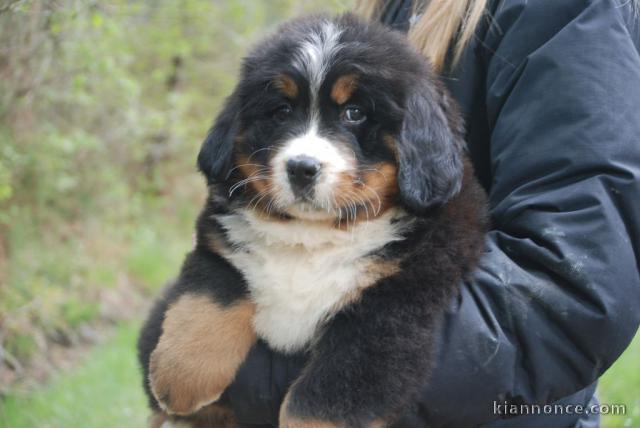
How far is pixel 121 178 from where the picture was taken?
31.4 ft

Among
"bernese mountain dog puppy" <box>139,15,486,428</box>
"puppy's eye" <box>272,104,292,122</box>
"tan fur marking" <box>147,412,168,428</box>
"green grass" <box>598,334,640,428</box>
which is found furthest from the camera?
"green grass" <box>598,334,640,428</box>

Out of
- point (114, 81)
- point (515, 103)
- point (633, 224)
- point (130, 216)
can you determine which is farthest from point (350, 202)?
point (130, 216)

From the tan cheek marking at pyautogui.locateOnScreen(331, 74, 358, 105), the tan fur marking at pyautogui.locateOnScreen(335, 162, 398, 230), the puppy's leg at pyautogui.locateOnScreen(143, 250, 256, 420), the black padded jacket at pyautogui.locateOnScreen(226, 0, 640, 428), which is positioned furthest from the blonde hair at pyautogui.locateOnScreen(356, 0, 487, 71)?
the puppy's leg at pyautogui.locateOnScreen(143, 250, 256, 420)

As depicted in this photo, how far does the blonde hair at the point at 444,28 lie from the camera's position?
2.15 meters

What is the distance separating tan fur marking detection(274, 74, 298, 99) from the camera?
217 cm

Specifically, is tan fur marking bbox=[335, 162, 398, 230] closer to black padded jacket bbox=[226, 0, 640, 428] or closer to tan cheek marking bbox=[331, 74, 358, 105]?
tan cheek marking bbox=[331, 74, 358, 105]

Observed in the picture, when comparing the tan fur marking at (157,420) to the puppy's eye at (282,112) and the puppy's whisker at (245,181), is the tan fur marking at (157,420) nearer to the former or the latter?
the puppy's whisker at (245,181)

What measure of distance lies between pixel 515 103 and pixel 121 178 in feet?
26.9

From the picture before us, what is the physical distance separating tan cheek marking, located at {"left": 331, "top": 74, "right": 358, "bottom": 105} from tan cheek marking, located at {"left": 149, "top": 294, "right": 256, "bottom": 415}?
646mm

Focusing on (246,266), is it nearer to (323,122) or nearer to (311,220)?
(311,220)

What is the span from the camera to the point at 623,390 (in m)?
4.34

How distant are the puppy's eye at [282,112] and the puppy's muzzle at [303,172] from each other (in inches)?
7.7

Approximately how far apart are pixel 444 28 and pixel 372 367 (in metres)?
1.05

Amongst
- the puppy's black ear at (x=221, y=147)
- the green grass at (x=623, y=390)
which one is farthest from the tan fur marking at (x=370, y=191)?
the green grass at (x=623, y=390)
